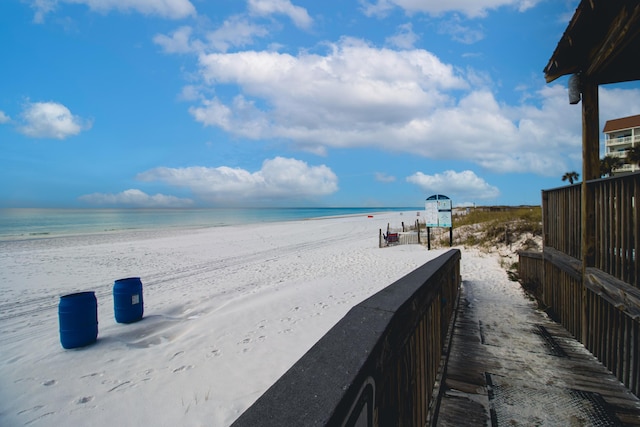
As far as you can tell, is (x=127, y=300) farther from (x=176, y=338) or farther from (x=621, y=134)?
(x=621, y=134)

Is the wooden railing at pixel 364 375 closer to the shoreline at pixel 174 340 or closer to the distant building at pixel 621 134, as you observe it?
the shoreline at pixel 174 340

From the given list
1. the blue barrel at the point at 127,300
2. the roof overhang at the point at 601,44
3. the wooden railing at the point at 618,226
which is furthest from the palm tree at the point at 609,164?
the blue barrel at the point at 127,300

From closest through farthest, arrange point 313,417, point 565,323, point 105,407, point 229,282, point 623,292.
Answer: point 313,417 < point 623,292 < point 105,407 < point 565,323 < point 229,282

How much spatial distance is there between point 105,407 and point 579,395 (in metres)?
4.96

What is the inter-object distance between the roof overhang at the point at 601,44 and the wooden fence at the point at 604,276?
1.35 metres

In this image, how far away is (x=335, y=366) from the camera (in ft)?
3.84

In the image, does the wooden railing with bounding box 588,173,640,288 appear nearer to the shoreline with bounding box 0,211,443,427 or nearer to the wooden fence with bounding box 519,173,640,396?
the wooden fence with bounding box 519,173,640,396

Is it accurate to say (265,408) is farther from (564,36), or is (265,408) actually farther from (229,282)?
(229,282)

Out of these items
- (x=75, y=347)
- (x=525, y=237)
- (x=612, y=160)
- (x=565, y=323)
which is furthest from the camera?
(x=612, y=160)

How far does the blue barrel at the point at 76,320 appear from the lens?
16.1 ft

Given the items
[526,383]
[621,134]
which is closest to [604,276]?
[526,383]

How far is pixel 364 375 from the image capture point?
1.17 meters

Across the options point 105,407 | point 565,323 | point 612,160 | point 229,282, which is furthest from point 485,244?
point 612,160

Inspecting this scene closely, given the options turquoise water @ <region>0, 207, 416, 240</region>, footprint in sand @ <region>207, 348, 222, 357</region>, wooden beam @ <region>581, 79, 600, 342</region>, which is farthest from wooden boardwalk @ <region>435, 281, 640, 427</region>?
turquoise water @ <region>0, 207, 416, 240</region>
